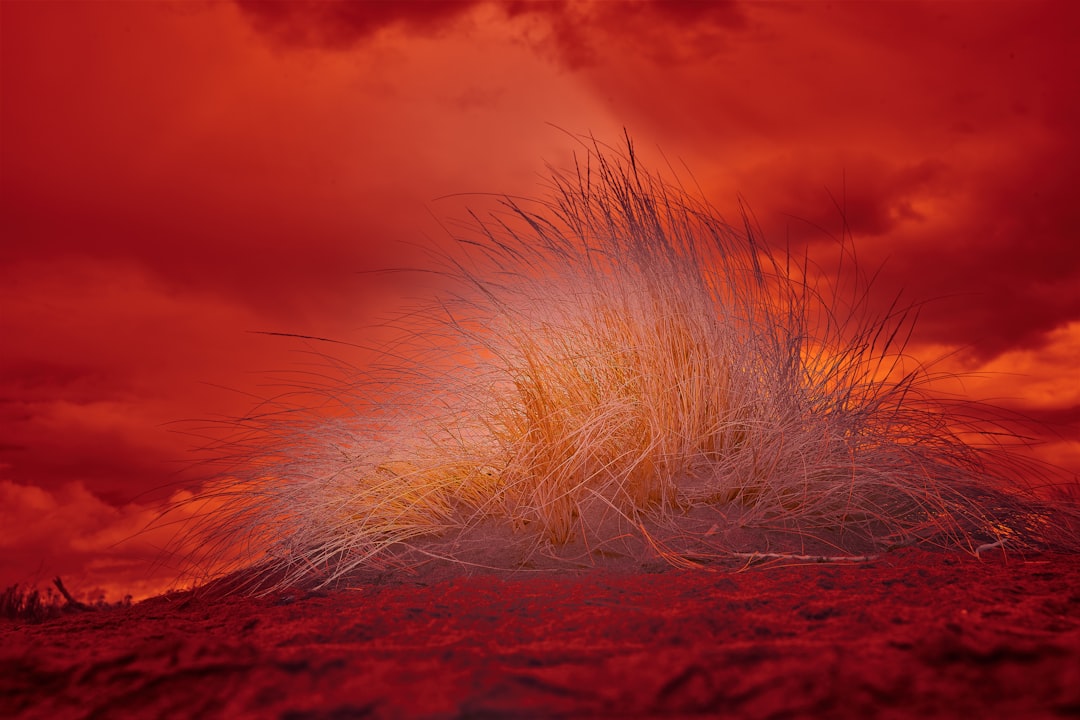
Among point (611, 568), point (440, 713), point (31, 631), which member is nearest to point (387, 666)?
point (440, 713)

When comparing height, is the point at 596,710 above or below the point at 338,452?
below

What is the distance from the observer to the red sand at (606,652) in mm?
1434

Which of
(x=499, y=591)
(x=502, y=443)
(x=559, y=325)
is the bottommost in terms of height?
(x=499, y=591)

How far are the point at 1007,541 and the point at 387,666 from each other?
10.00ft

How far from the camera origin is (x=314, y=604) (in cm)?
287

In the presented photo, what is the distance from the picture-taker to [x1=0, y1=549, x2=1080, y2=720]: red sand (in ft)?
4.70

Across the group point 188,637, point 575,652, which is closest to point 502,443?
point 188,637

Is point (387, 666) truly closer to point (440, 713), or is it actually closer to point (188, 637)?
point (440, 713)

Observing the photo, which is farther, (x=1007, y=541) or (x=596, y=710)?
(x=1007, y=541)

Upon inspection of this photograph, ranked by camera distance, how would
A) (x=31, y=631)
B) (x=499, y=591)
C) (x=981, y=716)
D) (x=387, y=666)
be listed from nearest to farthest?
(x=981, y=716), (x=387, y=666), (x=499, y=591), (x=31, y=631)

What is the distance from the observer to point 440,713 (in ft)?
4.56

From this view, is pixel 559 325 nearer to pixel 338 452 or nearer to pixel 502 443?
pixel 502 443

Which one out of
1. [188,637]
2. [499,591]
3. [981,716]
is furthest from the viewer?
[499,591]

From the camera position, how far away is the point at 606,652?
1771 millimetres
